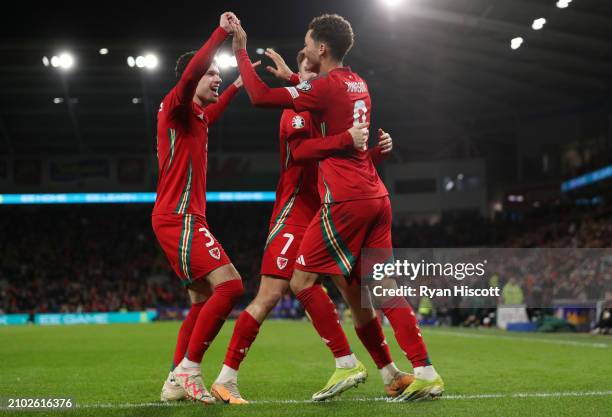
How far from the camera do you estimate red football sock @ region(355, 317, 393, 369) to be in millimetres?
5293

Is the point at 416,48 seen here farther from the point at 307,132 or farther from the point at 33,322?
the point at 307,132

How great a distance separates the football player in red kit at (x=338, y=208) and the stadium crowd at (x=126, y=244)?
2450 centimetres

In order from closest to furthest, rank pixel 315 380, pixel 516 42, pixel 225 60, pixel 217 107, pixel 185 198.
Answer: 1. pixel 185 198
2. pixel 217 107
3. pixel 315 380
4. pixel 516 42
5. pixel 225 60

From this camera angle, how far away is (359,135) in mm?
4781

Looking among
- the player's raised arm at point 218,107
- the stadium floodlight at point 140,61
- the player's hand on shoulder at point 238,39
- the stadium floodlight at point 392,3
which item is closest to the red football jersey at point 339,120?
the player's hand on shoulder at point 238,39

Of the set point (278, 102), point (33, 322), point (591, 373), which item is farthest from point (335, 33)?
point (33, 322)

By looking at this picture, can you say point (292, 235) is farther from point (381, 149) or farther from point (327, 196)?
point (381, 149)

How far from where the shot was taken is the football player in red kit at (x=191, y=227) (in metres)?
5.14

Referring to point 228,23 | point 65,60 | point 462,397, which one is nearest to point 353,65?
point 65,60

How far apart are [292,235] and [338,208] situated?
63 cm

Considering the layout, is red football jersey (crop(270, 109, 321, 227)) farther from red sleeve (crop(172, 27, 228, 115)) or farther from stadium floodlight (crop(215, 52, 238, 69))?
stadium floodlight (crop(215, 52, 238, 69))

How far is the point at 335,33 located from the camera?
492cm

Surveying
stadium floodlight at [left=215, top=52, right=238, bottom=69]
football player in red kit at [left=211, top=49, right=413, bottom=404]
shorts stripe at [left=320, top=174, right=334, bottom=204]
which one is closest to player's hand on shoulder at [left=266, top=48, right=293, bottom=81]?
football player in red kit at [left=211, top=49, right=413, bottom=404]

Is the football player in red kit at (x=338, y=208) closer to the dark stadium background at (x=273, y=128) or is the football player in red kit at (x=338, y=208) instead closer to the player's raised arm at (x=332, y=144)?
the player's raised arm at (x=332, y=144)
